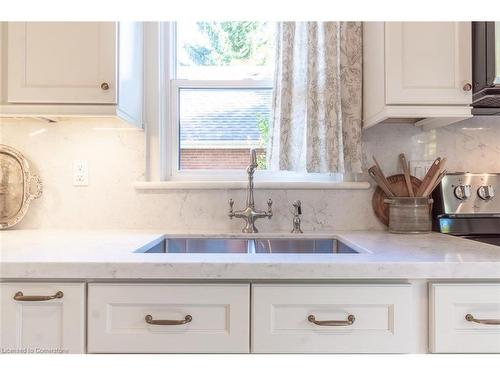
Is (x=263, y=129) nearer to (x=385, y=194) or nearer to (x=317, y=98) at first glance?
(x=317, y=98)

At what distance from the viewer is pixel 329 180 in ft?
5.60

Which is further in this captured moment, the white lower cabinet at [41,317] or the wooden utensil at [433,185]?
the wooden utensil at [433,185]

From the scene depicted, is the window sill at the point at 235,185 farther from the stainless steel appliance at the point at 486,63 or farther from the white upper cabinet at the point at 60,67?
the stainless steel appliance at the point at 486,63

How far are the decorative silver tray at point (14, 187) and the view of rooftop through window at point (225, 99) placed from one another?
69cm

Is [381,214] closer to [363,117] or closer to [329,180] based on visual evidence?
[329,180]

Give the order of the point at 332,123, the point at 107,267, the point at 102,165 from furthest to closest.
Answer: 1. the point at 102,165
2. the point at 332,123
3. the point at 107,267

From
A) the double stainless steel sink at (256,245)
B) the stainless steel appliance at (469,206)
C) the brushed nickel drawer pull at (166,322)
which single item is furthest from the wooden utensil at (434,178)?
the brushed nickel drawer pull at (166,322)

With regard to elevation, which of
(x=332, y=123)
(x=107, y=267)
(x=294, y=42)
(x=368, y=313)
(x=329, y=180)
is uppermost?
(x=294, y=42)

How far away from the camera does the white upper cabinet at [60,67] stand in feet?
4.22

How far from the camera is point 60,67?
129 centimetres

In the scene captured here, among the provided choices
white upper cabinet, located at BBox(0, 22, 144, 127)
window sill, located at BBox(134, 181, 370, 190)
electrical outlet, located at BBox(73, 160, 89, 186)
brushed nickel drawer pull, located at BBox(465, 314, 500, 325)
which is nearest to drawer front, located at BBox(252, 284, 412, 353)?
brushed nickel drawer pull, located at BBox(465, 314, 500, 325)

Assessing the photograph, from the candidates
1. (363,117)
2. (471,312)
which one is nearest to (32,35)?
(363,117)

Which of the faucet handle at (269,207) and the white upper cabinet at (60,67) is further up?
the white upper cabinet at (60,67)
